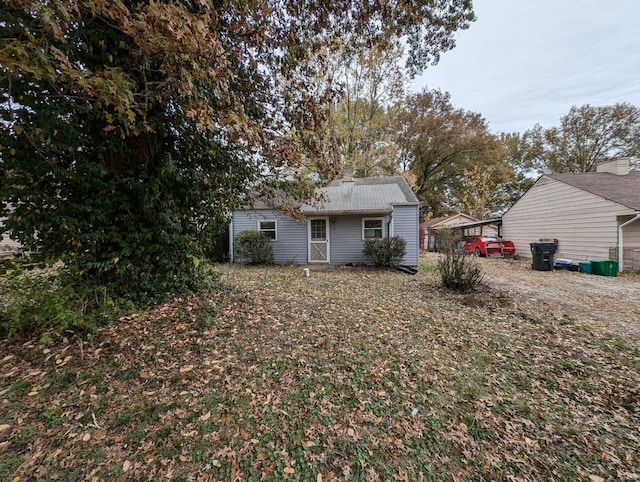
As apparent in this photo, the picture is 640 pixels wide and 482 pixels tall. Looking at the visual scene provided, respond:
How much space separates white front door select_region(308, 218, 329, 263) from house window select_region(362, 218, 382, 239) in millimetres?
1572

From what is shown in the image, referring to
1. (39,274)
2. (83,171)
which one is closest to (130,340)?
(39,274)

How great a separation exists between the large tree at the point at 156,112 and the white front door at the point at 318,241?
6.33 meters

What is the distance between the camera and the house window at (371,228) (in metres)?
10.6

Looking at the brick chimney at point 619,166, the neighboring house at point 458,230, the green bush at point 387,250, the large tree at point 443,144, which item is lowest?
the green bush at point 387,250

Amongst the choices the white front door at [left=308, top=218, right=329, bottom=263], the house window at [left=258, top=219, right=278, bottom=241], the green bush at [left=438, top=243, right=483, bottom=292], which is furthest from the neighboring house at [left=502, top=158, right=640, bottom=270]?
the house window at [left=258, top=219, right=278, bottom=241]

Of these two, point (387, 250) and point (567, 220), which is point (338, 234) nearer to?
point (387, 250)

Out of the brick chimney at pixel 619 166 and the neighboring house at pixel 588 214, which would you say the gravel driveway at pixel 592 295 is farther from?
the brick chimney at pixel 619 166

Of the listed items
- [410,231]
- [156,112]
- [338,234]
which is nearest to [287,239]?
[338,234]

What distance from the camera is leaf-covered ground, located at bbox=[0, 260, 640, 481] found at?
73.5 inches

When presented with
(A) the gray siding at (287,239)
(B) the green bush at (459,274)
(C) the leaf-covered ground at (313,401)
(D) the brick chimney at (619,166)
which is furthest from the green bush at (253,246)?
(D) the brick chimney at (619,166)

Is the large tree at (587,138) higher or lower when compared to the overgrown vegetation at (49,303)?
higher

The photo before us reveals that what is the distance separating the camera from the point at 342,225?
10844 millimetres

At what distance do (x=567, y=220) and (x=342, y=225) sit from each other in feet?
33.9

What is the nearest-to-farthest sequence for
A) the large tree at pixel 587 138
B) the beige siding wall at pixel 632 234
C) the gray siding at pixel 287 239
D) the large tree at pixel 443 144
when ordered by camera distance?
the beige siding wall at pixel 632 234 → the gray siding at pixel 287 239 → the large tree at pixel 443 144 → the large tree at pixel 587 138
